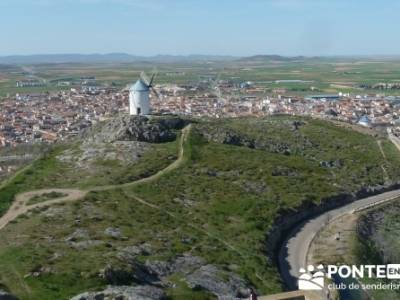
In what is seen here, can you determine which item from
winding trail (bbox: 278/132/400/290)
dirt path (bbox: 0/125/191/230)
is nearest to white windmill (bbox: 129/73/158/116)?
dirt path (bbox: 0/125/191/230)

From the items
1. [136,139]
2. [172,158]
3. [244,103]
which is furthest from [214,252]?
[244,103]

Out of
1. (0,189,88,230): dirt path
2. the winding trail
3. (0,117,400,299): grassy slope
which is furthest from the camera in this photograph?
(0,189,88,230): dirt path

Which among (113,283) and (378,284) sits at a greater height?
(113,283)

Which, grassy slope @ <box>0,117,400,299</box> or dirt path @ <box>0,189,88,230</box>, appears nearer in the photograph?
grassy slope @ <box>0,117,400,299</box>

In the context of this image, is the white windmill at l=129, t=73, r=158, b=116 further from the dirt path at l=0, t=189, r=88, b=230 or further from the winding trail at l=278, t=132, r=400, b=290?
the winding trail at l=278, t=132, r=400, b=290

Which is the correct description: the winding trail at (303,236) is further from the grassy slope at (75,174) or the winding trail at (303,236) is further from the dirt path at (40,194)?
the grassy slope at (75,174)

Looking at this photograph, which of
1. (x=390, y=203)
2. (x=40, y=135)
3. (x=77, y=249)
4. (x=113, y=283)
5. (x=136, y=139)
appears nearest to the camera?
(x=113, y=283)

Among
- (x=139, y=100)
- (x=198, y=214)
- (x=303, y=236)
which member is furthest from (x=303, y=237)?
(x=139, y=100)

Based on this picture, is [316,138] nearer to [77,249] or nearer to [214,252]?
[214,252]
